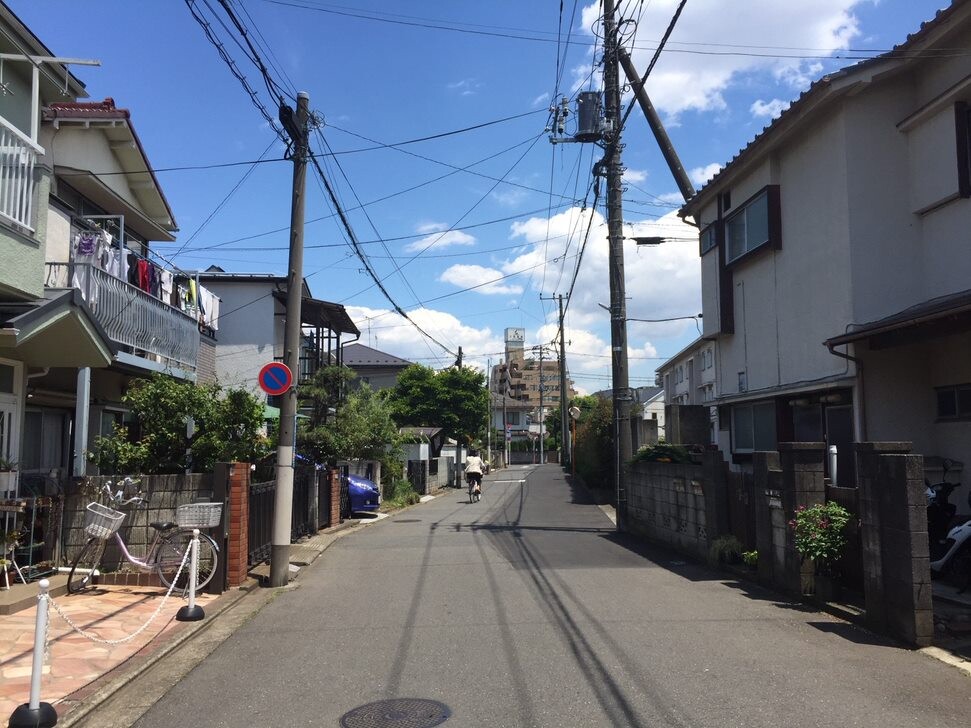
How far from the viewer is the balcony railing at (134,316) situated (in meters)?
10.7

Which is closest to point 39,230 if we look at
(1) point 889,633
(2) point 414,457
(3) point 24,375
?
(3) point 24,375

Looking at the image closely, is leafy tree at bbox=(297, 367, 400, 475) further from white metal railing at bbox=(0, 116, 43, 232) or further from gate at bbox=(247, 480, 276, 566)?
white metal railing at bbox=(0, 116, 43, 232)

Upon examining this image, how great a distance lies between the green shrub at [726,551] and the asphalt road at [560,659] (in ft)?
0.85

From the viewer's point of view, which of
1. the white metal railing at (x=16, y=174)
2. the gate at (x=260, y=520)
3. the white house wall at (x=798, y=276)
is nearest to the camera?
the white metal railing at (x=16, y=174)

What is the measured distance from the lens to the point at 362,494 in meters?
19.6

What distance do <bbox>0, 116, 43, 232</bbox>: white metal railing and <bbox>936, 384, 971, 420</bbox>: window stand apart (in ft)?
41.6

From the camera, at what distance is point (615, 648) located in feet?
20.8

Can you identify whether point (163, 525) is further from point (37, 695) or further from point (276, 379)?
point (37, 695)

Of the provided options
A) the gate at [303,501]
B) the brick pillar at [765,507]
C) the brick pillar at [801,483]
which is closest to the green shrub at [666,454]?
the brick pillar at [765,507]

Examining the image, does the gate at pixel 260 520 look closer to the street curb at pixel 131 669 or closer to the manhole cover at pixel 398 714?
the street curb at pixel 131 669

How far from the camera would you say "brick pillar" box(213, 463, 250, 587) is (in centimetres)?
901

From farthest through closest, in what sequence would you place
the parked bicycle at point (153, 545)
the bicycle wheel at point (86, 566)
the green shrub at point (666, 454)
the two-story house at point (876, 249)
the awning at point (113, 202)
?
1. the green shrub at point (666, 454)
2. the awning at point (113, 202)
3. the two-story house at point (876, 249)
4. the bicycle wheel at point (86, 566)
5. the parked bicycle at point (153, 545)

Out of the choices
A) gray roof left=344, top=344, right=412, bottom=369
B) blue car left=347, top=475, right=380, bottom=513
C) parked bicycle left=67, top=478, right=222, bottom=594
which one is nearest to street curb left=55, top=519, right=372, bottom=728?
parked bicycle left=67, top=478, right=222, bottom=594

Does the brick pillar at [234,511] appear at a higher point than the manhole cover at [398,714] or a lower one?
higher
